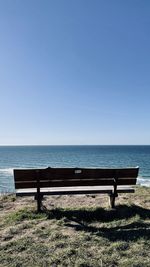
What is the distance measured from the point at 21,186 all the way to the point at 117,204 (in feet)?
Answer: 9.97

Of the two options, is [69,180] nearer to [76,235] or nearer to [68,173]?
[68,173]

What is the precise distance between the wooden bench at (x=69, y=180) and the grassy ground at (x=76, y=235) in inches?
20.4

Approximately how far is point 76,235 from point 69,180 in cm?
213

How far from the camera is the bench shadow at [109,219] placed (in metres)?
5.27

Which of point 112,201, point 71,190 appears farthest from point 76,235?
point 112,201

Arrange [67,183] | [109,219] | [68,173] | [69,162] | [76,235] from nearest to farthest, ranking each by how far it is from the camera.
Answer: [76,235], [109,219], [68,173], [67,183], [69,162]

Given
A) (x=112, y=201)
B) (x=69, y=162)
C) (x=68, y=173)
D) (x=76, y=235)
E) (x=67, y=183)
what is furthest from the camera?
(x=69, y=162)

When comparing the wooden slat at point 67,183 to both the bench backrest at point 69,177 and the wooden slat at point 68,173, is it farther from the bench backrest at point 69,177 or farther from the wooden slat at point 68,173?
the wooden slat at point 68,173

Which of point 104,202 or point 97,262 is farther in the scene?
point 104,202

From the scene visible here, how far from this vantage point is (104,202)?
26.8 feet

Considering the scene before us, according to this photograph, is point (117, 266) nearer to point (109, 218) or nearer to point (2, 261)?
point (2, 261)

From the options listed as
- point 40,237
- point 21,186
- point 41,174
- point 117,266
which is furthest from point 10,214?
point 117,266

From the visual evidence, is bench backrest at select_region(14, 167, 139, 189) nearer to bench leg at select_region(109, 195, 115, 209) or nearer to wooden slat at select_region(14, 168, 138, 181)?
wooden slat at select_region(14, 168, 138, 181)

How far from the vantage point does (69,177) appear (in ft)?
23.5
